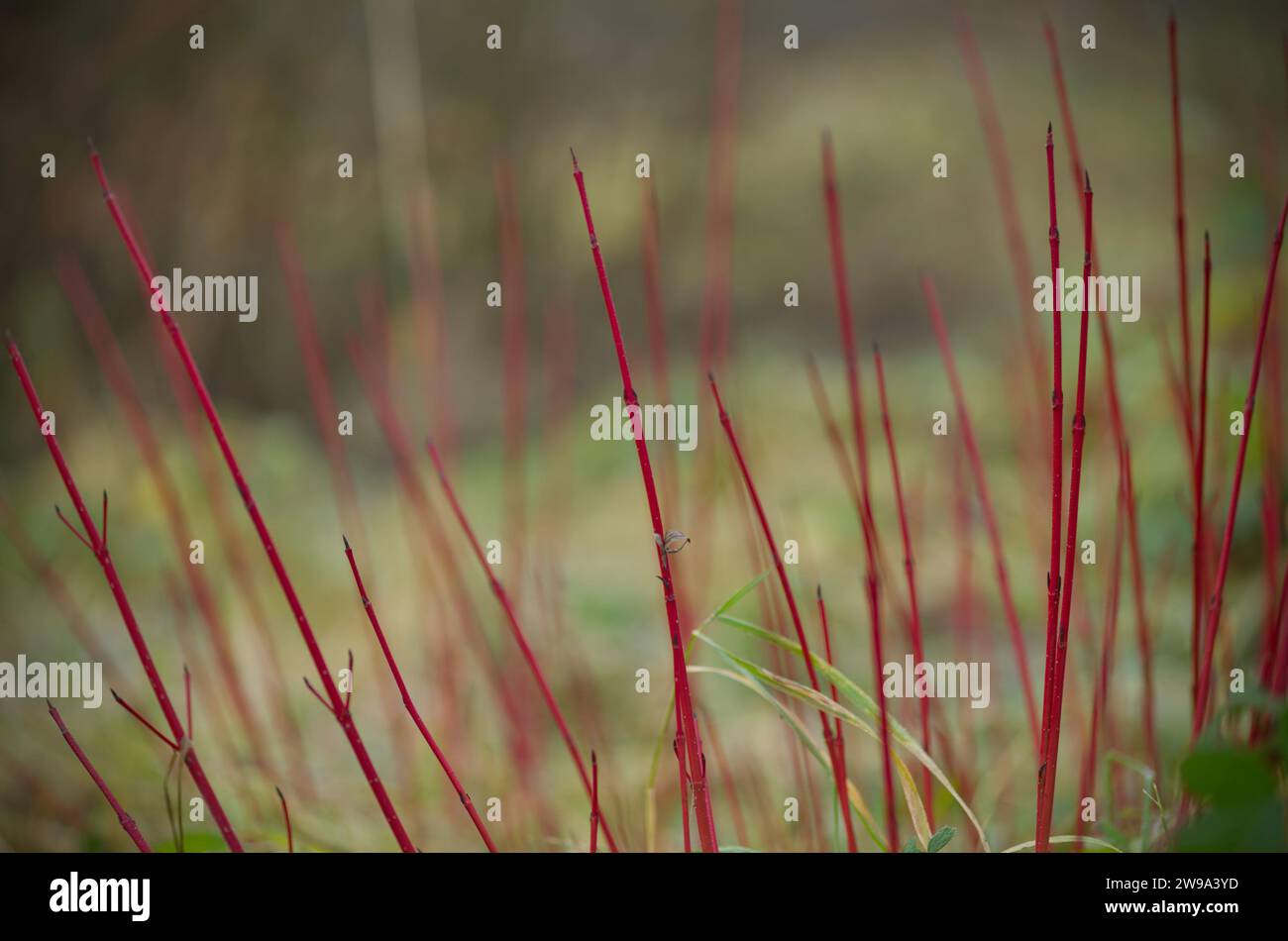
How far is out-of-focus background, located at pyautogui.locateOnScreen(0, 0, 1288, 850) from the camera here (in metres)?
0.86

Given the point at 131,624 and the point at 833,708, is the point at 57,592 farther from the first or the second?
the point at 833,708

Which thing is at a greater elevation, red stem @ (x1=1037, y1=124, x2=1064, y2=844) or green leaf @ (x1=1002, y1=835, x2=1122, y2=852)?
red stem @ (x1=1037, y1=124, x2=1064, y2=844)

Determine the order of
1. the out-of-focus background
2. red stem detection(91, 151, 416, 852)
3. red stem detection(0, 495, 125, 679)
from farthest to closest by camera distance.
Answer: the out-of-focus background → red stem detection(0, 495, 125, 679) → red stem detection(91, 151, 416, 852)

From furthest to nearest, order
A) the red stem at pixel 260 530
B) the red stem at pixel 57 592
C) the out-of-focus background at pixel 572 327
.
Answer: the out-of-focus background at pixel 572 327, the red stem at pixel 57 592, the red stem at pixel 260 530

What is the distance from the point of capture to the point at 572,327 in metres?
1.34

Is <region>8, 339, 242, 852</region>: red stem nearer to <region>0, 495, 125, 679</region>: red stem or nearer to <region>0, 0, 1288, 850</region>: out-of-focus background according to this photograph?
<region>0, 495, 125, 679</region>: red stem

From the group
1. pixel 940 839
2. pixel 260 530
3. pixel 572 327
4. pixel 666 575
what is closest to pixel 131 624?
pixel 260 530

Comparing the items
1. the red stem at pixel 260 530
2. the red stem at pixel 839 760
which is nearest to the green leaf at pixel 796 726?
the red stem at pixel 839 760

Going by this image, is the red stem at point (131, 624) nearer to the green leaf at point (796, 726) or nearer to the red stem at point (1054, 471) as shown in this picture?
the green leaf at point (796, 726)

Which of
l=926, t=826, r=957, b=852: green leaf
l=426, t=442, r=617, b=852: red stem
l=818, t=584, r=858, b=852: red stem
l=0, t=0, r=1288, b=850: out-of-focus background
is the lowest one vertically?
l=926, t=826, r=957, b=852: green leaf

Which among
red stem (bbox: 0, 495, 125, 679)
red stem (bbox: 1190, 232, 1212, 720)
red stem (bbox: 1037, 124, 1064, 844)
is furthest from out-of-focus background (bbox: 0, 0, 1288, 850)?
red stem (bbox: 1037, 124, 1064, 844)

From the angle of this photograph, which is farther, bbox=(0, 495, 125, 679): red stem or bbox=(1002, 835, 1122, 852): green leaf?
bbox=(0, 495, 125, 679): red stem

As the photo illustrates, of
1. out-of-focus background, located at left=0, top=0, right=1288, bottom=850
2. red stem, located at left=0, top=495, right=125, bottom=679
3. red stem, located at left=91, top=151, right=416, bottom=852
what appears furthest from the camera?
out-of-focus background, located at left=0, top=0, right=1288, bottom=850

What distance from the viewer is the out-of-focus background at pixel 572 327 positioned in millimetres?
859
